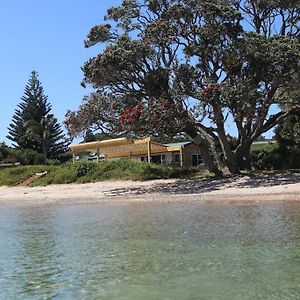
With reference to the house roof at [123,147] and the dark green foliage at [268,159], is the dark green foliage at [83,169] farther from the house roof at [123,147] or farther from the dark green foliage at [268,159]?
the dark green foliage at [268,159]

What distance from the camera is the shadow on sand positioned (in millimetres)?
25422

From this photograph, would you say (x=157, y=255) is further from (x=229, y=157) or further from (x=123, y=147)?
(x=123, y=147)

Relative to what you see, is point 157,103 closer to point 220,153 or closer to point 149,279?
point 220,153

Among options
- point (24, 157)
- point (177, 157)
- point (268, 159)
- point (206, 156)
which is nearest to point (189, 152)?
point (177, 157)

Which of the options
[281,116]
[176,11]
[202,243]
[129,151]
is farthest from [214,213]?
[129,151]

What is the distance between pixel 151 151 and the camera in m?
46.7

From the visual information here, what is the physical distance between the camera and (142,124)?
2564 centimetres

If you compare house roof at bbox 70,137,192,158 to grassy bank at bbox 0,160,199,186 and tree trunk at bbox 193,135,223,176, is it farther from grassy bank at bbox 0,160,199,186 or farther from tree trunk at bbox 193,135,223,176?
tree trunk at bbox 193,135,223,176

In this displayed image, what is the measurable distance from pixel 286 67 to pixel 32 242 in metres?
16.6

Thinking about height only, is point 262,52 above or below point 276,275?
above

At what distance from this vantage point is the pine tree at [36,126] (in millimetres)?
67312

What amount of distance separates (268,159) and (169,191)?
10.1 meters

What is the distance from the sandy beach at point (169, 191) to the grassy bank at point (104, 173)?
127 cm

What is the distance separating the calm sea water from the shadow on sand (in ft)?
22.1
